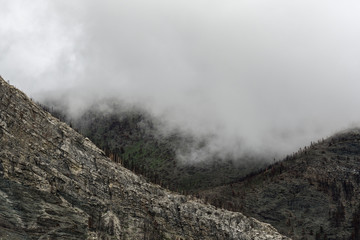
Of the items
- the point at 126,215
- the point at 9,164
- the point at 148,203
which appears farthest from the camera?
the point at 148,203

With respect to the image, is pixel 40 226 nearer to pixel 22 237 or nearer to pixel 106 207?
pixel 22 237

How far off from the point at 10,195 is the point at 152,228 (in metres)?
64.2

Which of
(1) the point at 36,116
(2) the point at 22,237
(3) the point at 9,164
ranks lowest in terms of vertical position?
(2) the point at 22,237

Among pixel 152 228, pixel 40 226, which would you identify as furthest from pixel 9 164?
pixel 152 228

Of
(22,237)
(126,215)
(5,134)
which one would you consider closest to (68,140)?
(5,134)

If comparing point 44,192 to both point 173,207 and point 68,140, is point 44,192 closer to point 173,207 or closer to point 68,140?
point 68,140

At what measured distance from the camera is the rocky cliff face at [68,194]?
4252 inches

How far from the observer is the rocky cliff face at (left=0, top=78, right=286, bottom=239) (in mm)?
108000

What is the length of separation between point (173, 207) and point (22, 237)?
81.6m

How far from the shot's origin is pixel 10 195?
105m

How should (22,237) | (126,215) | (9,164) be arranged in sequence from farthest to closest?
(126,215)
(9,164)
(22,237)

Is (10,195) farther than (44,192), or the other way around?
(44,192)

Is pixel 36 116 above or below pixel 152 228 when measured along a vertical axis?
above

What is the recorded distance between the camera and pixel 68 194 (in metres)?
125
